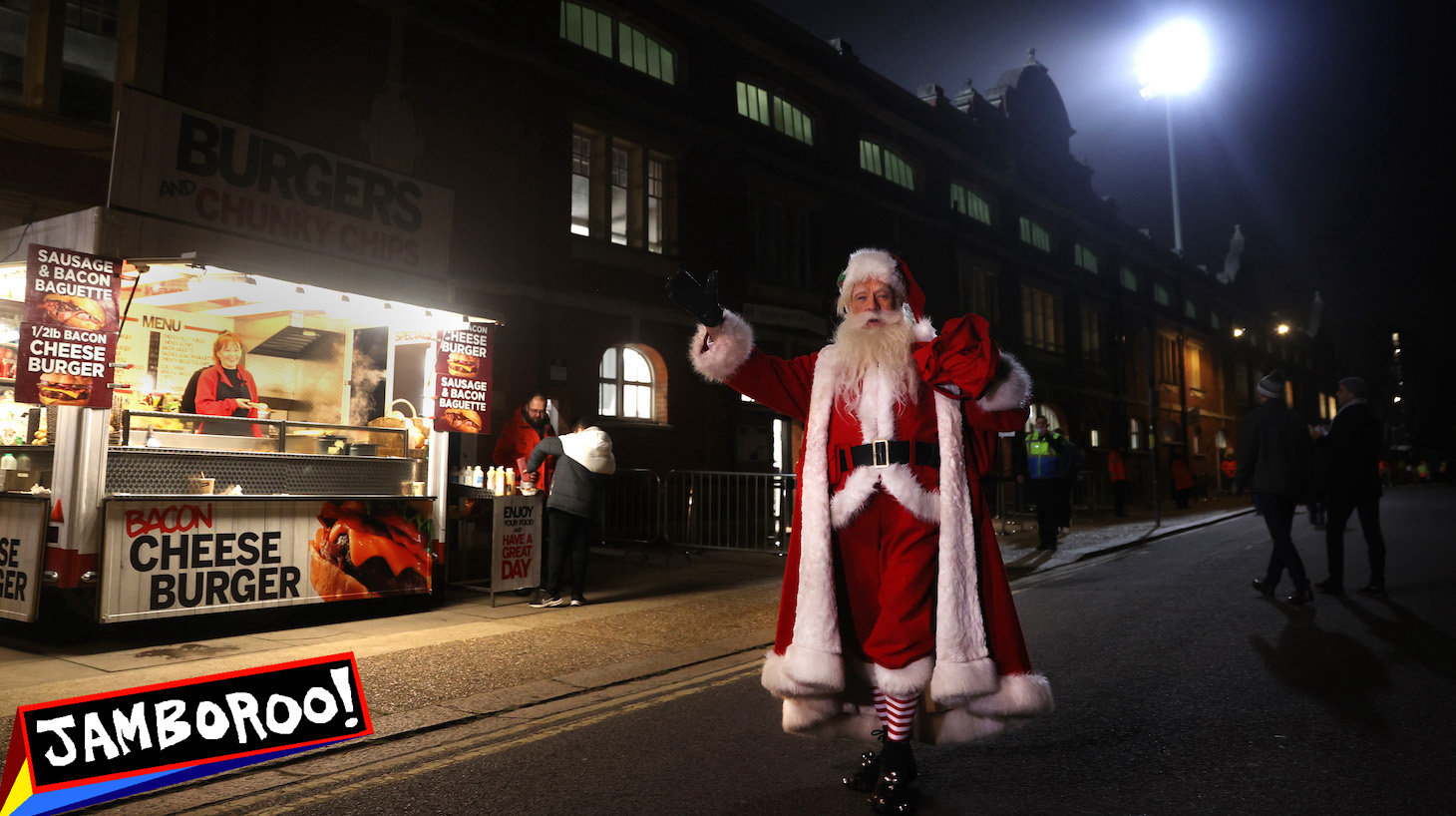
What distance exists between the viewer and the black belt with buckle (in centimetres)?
344

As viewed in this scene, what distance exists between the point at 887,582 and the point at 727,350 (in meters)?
1.05

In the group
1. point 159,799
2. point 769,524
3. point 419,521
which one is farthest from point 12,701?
point 769,524

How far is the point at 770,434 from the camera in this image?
60.4ft

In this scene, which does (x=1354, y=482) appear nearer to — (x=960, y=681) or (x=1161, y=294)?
(x=960, y=681)

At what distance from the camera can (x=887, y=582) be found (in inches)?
133

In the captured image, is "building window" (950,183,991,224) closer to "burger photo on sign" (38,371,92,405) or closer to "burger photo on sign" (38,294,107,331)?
"burger photo on sign" (38,294,107,331)

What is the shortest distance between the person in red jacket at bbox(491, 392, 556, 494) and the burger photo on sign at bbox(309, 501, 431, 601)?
1.57m

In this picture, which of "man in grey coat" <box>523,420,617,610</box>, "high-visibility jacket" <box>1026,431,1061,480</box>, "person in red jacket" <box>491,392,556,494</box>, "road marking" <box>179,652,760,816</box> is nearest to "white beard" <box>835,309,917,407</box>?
"road marking" <box>179,652,760,816</box>

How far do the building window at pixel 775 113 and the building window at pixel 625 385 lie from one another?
5.72m

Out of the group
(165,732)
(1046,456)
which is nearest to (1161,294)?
(1046,456)

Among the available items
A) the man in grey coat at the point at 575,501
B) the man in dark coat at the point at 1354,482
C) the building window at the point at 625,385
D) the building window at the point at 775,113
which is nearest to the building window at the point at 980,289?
the building window at the point at 775,113

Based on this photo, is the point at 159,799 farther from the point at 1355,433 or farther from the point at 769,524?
the point at 769,524

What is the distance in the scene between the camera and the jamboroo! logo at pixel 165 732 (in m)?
3.46

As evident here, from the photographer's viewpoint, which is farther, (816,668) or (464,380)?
(464,380)
